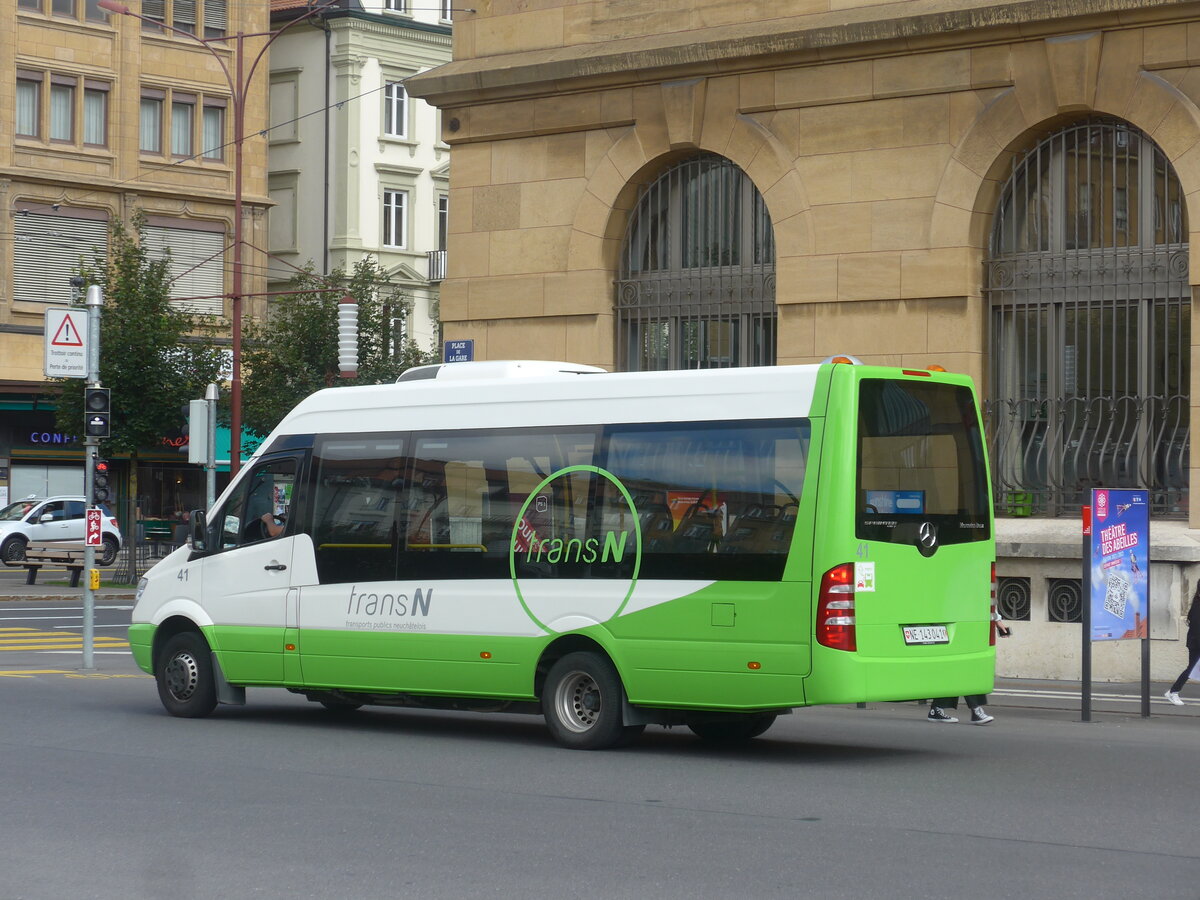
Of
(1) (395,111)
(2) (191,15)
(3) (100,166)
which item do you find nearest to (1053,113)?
(3) (100,166)

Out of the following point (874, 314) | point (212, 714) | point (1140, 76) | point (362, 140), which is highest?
point (362, 140)

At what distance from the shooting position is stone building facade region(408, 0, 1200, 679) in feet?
60.6

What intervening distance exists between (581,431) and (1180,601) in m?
7.68

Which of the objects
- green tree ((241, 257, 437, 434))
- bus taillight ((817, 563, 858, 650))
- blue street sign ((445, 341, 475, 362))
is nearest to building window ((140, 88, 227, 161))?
green tree ((241, 257, 437, 434))

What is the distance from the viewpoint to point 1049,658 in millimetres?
18625

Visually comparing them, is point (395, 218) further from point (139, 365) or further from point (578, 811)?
point (578, 811)

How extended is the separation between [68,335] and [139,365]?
16.9 meters

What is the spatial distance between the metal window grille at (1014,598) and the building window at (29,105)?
3746 cm

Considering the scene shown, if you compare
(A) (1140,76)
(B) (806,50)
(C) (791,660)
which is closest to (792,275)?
(B) (806,50)

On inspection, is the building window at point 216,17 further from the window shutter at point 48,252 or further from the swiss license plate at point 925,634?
the swiss license plate at point 925,634

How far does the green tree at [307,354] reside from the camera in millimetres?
41844

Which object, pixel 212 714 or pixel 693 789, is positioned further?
pixel 212 714

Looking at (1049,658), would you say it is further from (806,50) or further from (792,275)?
(806,50)

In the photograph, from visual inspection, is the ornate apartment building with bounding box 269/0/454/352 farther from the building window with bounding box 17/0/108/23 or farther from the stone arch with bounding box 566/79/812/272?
the stone arch with bounding box 566/79/812/272
